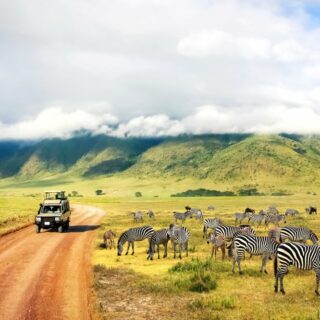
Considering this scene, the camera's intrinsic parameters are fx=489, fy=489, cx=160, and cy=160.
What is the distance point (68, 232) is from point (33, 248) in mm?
14337

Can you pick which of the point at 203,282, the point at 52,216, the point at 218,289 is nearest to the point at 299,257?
the point at 218,289

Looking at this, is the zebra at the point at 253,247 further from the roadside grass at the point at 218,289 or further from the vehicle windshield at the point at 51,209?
the vehicle windshield at the point at 51,209

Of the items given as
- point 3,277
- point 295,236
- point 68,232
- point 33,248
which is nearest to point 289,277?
point 295,236

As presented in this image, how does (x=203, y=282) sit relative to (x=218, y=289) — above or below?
above

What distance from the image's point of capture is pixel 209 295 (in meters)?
24.0

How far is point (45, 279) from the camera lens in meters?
27.3

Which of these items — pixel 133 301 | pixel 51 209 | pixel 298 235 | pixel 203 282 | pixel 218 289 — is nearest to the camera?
pixel 133 301

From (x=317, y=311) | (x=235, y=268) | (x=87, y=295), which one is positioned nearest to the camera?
(x=317, y=311)

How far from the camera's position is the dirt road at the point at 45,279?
20.9m

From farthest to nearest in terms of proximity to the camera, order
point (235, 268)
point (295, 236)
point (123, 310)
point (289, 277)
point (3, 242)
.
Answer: point (3, 242) → point (295, 236) → point (235, 268) → point (289, 277) → point (123, 310)

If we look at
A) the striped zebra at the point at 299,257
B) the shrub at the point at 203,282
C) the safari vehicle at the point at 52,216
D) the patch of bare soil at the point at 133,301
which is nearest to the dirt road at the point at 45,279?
the patch of bare soil at the point at 133,301

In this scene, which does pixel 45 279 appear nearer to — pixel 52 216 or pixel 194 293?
pixel 194 293

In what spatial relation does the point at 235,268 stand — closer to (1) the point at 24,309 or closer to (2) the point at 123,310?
(2) the point at 123,310

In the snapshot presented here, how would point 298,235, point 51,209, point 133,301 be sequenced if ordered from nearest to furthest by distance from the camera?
point 133,301 < point 298,235 < point 51,209
